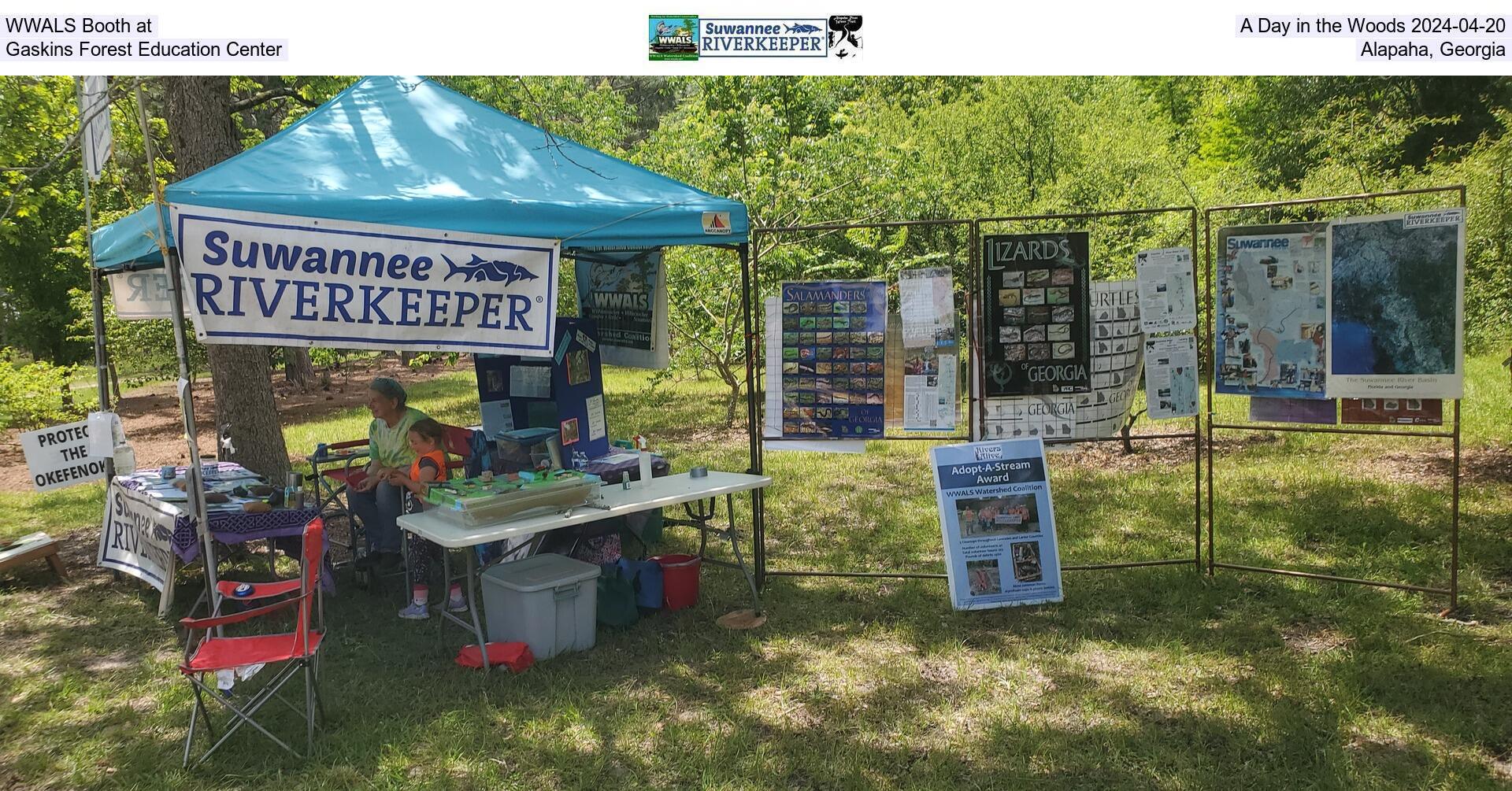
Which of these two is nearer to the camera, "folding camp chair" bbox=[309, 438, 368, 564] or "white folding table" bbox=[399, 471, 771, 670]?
"white folding table" bbox=[399, 471, 771, 670]

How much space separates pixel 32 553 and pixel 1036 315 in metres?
6.71

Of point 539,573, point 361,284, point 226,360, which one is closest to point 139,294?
point 226,360

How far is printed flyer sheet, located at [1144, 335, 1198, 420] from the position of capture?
5426 millimetres

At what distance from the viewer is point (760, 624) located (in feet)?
17.1

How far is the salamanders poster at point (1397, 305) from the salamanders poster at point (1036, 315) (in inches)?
51.0

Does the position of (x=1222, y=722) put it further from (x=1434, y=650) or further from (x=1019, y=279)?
(x=1019, y=279)

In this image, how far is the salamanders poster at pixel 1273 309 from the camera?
5.13 meters

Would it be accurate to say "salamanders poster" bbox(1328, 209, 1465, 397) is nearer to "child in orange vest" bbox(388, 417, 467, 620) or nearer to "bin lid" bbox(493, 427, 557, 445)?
"bin lid" bbox(493, 427, 557, 445)

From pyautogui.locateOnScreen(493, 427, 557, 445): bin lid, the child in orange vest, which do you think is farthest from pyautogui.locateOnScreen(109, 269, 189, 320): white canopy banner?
pyautogui.locateOnScreen(493, 427, 557, 445): bin lid

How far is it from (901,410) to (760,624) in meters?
1.54

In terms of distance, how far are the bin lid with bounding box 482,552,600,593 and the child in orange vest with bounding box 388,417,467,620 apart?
1.60 feet

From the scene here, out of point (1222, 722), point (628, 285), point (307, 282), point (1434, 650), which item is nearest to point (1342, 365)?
point (1434, 650)

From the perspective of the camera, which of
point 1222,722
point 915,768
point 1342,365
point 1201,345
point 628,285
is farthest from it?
point 1201,345

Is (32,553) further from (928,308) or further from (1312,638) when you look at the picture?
(1312,638)
